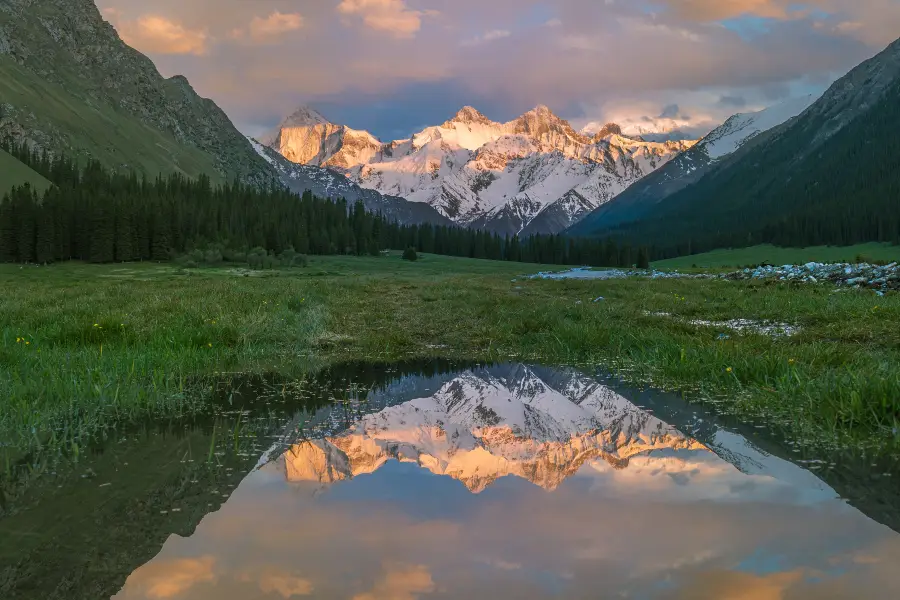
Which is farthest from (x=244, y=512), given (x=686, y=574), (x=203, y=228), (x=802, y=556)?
(x=203, y=228)

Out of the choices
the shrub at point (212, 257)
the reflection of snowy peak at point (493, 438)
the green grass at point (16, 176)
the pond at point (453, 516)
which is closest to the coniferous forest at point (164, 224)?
the shrub at point (212, 257)

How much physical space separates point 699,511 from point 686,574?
1.47 metres

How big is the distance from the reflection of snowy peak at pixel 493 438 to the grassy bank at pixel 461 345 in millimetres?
2116

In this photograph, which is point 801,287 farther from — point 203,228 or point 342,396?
point 203,228

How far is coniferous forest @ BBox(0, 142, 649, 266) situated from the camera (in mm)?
103500

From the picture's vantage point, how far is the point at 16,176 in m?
157

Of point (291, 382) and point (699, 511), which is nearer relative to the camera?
point (699, 511)

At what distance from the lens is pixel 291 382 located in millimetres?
13961

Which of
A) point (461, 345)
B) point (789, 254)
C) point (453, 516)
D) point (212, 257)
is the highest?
point (789, 254)

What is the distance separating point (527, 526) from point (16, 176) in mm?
187304

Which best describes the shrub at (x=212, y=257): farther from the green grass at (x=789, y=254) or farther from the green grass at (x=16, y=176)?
the green grass at (x=789, y=254)

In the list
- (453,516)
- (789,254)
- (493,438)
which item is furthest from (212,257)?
(789,254)

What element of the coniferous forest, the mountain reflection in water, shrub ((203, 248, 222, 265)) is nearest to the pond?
the mountain reflection in water

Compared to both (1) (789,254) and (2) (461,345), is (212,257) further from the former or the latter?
(1) (789,254)
